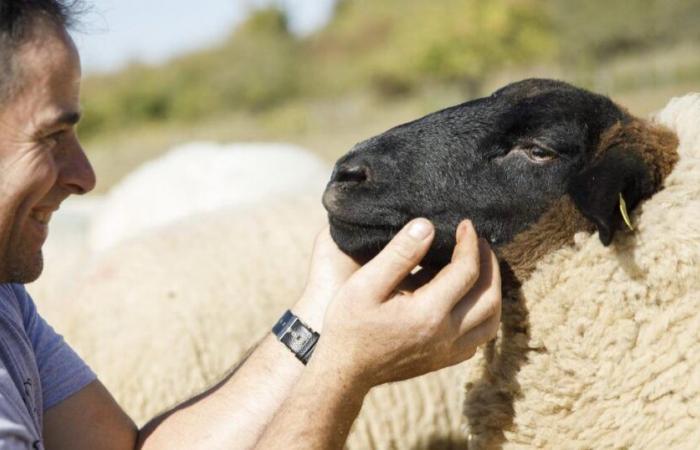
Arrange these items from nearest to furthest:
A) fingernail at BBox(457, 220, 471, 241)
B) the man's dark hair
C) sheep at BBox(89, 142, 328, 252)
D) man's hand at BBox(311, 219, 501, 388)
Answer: the man's dark hair
man's hand at BBox(311, 219, 501, 388)
fingernail at BBox(457, 220, 471, 241)
sheep at BBox(89, 142, 328, 252)

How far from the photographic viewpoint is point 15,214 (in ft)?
5.83

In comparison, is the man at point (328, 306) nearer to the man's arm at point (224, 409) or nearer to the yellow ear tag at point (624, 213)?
the man's arm at point (224, 409)

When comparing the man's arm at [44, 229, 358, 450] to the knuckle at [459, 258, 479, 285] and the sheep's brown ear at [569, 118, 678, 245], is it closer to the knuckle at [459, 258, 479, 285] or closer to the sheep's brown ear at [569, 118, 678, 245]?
the knuckle at [459, 258, 479, 285]

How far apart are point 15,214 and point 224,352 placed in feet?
6.40

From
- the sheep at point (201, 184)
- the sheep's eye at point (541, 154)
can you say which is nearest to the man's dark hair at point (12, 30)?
the sheep's eye at point (541, 154)

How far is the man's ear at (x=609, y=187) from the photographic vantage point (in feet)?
6.46

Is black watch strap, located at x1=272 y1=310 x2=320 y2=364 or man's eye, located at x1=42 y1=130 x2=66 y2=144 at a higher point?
man's eye, located at x1=42 y1=130 x2=66 y2=144

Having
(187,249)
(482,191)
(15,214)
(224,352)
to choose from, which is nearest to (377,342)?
(482,191)

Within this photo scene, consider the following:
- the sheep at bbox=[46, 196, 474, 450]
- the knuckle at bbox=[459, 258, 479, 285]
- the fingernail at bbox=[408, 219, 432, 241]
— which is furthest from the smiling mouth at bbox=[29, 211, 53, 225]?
the sheep at bbox=[46, 196, 474, 450]

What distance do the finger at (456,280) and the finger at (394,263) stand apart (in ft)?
0.20

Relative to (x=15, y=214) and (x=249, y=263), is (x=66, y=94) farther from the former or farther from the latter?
(x=249, y=263)

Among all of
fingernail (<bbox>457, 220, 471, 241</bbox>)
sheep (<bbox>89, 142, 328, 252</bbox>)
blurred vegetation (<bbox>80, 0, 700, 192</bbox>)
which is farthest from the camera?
blurred vegetation (<bbox>80, 0, 700, 192</bbox>)

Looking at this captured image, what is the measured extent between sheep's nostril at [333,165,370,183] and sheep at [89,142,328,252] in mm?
2871

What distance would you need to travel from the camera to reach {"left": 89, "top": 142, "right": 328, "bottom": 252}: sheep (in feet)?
17.3
